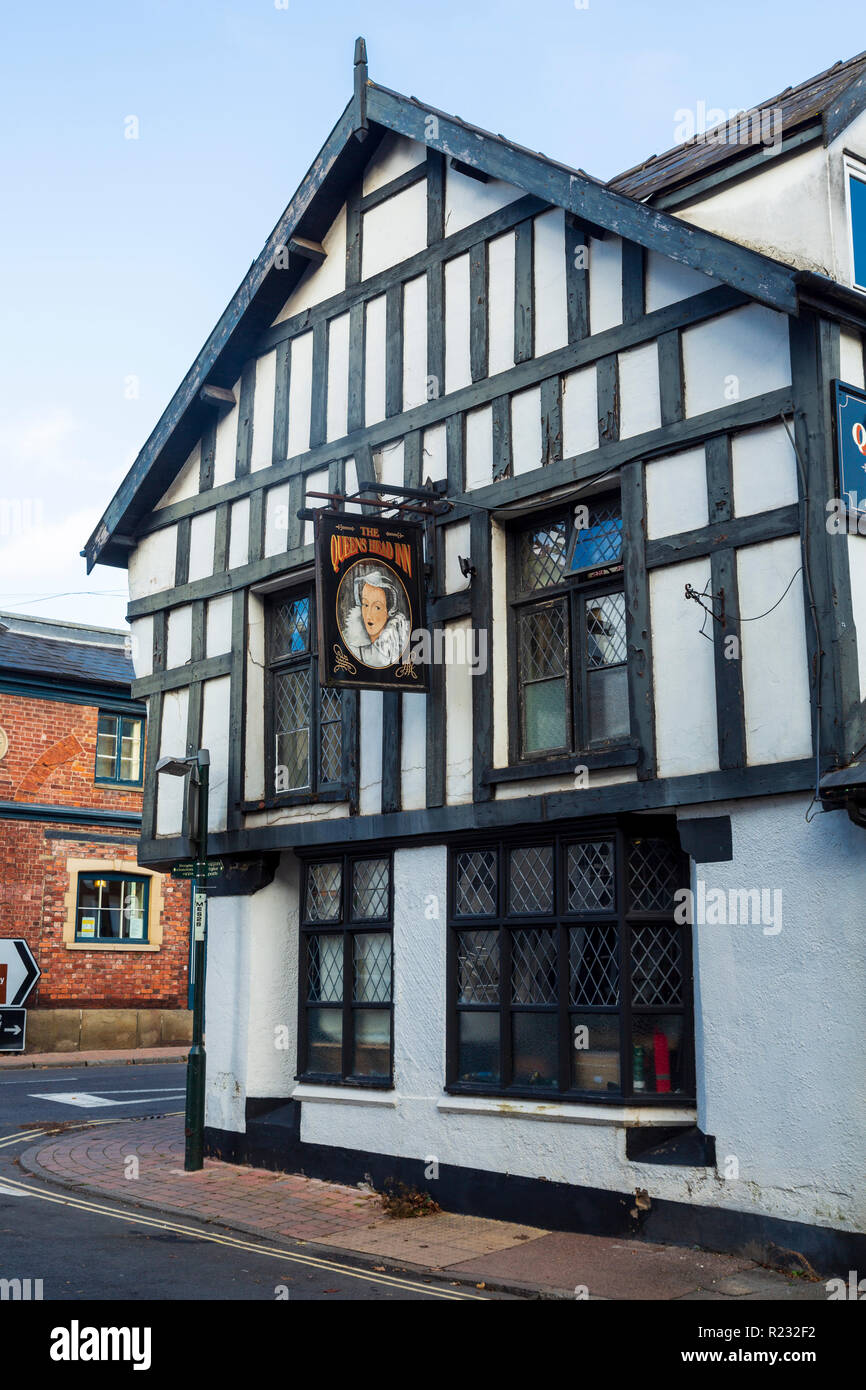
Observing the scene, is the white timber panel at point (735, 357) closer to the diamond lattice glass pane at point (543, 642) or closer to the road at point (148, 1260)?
the diamond lattice glass pane at point (543, 642)

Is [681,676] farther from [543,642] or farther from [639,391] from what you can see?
[639,391]

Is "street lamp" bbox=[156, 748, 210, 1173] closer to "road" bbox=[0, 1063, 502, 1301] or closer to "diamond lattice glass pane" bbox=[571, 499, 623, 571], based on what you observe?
"road" bbox=[0, 1063, 502, 1301]

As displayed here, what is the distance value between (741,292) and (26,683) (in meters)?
18.9

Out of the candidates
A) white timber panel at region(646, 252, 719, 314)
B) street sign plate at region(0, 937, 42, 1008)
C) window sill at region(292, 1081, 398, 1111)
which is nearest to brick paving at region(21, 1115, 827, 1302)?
window sill at region(292, 1081, 398, 1111)

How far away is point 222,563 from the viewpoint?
44.0ft

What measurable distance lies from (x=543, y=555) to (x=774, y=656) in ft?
8.50

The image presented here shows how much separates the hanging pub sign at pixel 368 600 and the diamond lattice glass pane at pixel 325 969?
113 inches

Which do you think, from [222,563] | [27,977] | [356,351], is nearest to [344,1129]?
[222,563]

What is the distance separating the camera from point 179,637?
45.9 ft

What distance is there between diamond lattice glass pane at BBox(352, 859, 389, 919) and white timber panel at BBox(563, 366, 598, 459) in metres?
3.94

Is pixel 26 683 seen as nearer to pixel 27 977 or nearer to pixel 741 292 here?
pixel 27 977

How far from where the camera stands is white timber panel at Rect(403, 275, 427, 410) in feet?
38.0

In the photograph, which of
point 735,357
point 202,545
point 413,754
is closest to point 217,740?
point 202,545

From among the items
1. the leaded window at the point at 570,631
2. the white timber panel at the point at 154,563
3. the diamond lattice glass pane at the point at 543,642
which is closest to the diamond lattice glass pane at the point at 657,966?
the leaded window at the point at 570,631
